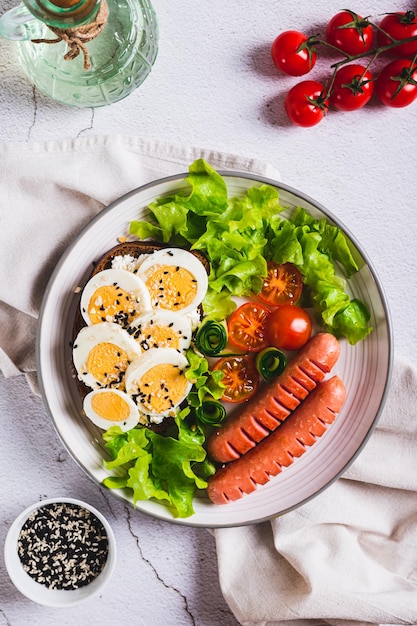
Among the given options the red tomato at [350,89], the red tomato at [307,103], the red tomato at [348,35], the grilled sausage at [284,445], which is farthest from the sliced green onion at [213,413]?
the red tomato at [348,35]

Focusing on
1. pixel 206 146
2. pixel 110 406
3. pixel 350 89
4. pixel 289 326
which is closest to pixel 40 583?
pixel 110 406

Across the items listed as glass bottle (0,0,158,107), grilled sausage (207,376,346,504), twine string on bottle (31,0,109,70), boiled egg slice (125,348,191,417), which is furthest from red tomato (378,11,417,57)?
boiled egg slice (125,348,191,417)

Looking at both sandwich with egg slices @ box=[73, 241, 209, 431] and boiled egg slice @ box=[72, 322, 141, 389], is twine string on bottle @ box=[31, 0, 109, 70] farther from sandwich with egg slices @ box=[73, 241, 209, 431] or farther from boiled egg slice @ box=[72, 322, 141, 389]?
boiled egg slice @ box=[72, 322, 141, 389]

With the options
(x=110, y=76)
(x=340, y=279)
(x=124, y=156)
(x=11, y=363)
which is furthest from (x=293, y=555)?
(x=110, y=76)

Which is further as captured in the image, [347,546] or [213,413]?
[347,546]

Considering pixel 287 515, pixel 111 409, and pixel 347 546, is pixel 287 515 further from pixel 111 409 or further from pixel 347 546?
pixel 111 409

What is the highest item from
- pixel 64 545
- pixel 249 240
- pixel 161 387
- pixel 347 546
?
pixel 249 240
